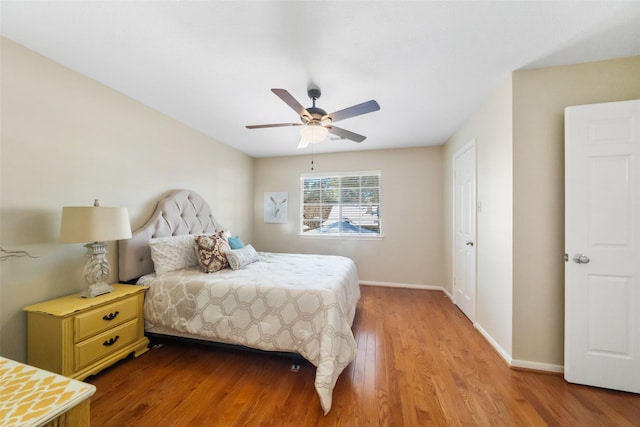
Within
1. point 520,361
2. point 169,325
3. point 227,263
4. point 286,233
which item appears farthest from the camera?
point 286,233

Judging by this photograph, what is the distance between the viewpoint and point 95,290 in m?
1.91

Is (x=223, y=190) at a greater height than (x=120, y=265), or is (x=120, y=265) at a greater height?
(x=223, y=190)

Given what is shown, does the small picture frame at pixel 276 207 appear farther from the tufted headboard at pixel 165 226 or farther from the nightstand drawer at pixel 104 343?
the nightstand drawer at pixel 104 343

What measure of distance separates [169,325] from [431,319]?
288 centimetres

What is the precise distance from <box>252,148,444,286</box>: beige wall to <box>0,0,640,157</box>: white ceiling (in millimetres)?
1686

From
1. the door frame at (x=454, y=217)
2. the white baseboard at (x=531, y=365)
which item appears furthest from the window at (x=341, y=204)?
the white baseboard at (x=531, y=365)

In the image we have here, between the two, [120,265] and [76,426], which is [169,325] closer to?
[120,265]

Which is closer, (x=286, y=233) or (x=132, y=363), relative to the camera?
(x=132, y=363)

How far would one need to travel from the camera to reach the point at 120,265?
7.62ft

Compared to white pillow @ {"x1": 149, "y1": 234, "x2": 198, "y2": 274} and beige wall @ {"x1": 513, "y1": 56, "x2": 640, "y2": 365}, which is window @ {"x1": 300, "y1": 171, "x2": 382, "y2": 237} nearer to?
white pillow @ {"x1": 149, "y1": 234, "x2": 198, "y2": 274}

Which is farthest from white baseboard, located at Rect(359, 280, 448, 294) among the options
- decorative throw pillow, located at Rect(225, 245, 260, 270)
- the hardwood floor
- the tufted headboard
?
the tufted headboard

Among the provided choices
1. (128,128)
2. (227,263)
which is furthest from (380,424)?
(128,128)

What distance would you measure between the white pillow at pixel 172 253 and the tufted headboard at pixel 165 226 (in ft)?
0.43

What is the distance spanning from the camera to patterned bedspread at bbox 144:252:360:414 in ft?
5.83
